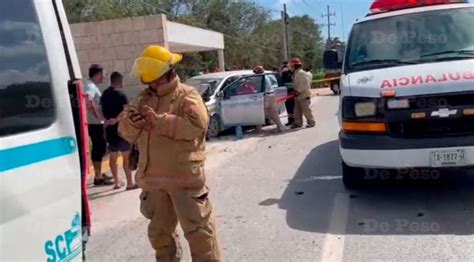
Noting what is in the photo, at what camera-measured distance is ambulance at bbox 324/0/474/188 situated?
5.27 metres

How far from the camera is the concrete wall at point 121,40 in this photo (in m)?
14.8

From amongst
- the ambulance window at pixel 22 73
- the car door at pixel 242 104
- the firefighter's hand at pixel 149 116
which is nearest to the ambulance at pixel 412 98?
the firefighter's hand at pixel 149 116

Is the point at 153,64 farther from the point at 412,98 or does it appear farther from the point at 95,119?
the point at 95,119

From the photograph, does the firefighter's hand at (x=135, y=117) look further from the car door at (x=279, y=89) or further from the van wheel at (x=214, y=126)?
the car door at (x=279, y=89)

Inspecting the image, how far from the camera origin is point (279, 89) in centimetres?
1389

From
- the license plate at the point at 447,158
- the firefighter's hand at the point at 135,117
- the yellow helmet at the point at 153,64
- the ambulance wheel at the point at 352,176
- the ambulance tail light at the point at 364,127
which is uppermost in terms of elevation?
the yellow helmet at the point at 153,64

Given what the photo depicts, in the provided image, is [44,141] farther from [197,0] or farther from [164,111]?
[197,0]

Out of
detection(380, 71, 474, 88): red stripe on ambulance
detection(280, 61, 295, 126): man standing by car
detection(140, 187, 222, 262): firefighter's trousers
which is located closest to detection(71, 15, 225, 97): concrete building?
detection(280, 61, 295, 126): man standing by car

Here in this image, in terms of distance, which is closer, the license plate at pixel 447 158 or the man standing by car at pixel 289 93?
the license plate at pixel 447 158

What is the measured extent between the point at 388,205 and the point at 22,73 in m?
4.55

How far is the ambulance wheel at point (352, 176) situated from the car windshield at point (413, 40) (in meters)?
1.12

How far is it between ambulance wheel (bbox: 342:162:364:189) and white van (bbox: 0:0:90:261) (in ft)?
14.0

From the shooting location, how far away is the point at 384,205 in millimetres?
5859

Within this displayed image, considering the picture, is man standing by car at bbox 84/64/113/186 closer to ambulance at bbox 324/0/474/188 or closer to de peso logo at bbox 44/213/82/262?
ambulance at bbox 324/0/474/188
